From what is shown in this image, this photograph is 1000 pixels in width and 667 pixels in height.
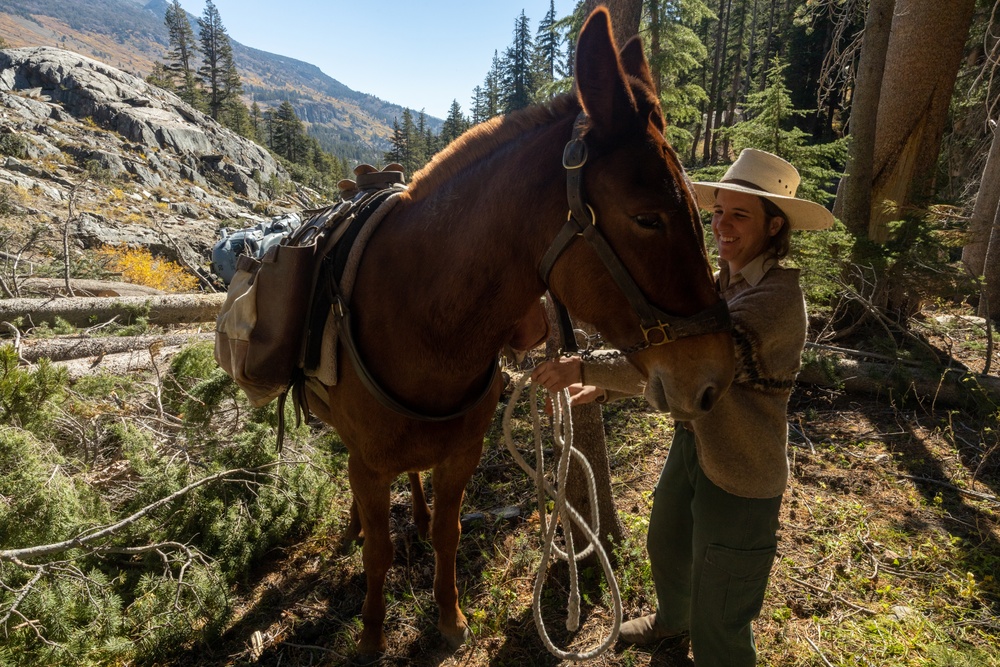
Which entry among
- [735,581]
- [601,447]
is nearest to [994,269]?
[601,447]

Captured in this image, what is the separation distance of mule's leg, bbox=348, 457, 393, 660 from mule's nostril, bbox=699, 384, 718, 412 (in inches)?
61.1

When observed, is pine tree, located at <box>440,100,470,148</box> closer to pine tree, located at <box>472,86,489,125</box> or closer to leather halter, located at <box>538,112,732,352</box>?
pine tree, located at <box>472,86,489,125</box>

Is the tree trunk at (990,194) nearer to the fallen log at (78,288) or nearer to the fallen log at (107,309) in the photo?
the fallen log at (107,309)

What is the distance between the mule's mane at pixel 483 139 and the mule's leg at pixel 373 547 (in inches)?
54.5

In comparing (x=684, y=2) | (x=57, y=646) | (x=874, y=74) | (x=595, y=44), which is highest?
(x=684, y=2)

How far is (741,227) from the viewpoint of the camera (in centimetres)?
179

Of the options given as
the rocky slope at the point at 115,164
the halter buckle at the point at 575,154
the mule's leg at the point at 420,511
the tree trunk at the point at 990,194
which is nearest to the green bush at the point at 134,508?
the mule's leg at the point at 420,511

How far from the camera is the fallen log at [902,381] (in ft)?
13.8

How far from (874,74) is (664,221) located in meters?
6.78

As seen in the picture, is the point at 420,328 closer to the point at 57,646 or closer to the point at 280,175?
the point at 57,646

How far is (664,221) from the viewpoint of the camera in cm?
122

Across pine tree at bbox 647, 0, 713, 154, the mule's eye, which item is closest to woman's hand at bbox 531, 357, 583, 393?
the mule's eye

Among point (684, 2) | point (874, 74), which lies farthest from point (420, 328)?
point (684, 2)

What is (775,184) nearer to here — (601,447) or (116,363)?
(601,447)
